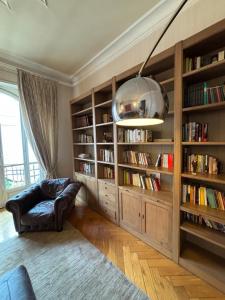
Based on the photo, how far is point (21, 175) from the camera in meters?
3.71

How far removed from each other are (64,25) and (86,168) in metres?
2.59

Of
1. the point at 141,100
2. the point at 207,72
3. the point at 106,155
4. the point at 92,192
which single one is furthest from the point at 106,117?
the point at 141,100

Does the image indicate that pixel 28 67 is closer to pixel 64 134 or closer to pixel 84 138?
pixel 64 134

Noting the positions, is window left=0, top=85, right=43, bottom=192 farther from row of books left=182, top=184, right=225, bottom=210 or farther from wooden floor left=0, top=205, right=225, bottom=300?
row of books left=182, top=184, right=225, bottom=210

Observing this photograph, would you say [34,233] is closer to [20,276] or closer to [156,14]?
[20,276]

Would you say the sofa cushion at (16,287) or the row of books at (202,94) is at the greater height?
the row of books at (202,94)

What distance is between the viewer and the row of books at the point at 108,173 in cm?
303

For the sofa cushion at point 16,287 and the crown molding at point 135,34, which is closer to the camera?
the sofa cushion at point 16,287

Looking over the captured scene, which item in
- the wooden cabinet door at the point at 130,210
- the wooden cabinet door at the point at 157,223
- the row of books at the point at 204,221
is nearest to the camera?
the row of books at the point at 204,221

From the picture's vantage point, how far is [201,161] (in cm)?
174

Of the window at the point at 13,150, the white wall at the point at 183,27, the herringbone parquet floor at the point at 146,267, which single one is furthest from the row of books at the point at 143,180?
the window at the point at 13,150

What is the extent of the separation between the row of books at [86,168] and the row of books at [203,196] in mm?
A: 2094

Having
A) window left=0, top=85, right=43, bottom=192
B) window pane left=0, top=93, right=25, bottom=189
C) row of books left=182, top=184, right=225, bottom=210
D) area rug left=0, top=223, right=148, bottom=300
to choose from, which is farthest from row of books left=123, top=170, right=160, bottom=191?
window pane left=0, top=93, right=25, bottom=189

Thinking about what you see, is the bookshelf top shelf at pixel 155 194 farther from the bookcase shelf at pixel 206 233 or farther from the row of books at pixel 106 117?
the row of books at pixel 106 117
